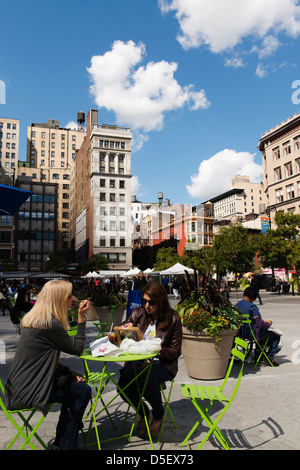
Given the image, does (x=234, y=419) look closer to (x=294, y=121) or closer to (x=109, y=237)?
(x=294, y=121)

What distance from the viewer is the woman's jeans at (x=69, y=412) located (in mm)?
2997

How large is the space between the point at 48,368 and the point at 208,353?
133 inches

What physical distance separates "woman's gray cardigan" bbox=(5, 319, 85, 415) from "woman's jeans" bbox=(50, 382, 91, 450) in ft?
0.54

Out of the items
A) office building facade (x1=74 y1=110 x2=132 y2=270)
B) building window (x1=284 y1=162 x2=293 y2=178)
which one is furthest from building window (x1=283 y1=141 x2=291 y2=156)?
office building facade (x1=74 y1=110 x2=132 y2=270)

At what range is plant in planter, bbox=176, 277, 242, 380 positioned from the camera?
5.59 metres

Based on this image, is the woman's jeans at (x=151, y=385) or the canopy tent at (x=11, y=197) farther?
the canopy tent at (x=11, y=197)

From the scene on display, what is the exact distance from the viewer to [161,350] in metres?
3.71

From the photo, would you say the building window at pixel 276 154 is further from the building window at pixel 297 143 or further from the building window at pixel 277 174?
the building window at pixel 297 143

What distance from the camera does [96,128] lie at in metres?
69.6

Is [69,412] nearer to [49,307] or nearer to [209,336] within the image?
[49,307]

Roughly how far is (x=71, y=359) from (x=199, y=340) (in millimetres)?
3352

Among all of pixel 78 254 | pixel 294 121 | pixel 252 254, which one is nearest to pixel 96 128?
pixel 78 254

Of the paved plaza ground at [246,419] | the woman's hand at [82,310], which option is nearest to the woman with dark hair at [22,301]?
the paved plaza ground at [246,419]

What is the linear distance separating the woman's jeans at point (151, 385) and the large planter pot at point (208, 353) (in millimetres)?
1986
